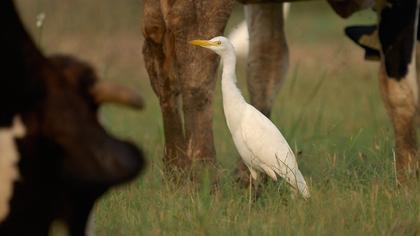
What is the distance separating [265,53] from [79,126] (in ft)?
14.0

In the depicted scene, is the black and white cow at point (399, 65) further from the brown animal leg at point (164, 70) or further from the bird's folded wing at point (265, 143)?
the bird's folded wing at point (265, 143)

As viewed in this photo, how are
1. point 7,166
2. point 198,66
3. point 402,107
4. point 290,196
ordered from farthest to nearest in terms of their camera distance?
point 402,107
point 198,66
point 290,196
point 7,166

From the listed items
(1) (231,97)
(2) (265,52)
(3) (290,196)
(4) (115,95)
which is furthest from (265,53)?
(4) (115,95)

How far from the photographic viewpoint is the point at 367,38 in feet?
26.7

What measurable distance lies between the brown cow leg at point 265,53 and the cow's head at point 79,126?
13.1ft

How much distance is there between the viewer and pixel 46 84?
12.5 ft

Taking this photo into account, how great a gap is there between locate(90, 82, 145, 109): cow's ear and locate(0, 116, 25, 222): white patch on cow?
27cm

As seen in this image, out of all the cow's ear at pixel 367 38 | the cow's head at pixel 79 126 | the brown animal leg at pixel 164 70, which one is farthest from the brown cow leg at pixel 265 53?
the cow's head at pixel 79 126

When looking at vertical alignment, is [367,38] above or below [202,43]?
below

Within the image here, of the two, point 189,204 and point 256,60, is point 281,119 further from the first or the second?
point 189,204

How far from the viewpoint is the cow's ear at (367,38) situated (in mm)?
8102

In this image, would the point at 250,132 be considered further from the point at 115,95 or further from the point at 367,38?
the point at 115,95

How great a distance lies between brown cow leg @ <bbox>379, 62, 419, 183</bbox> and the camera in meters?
6.83

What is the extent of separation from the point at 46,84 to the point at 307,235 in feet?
5.20
